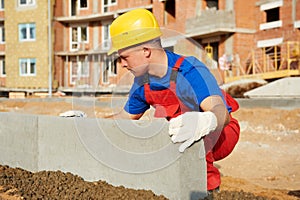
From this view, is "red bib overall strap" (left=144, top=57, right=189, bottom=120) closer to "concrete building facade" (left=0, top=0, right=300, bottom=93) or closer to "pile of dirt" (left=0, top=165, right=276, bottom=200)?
"pile of dirt" (left=0, top=165, right=276, bottom=200)

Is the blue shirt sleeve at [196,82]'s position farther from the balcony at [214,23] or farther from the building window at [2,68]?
the building window at [2,68]

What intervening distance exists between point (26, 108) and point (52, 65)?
1527cm

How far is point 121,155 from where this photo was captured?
12.0ft

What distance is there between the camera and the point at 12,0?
121ft

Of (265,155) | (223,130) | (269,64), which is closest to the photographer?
(223,130)

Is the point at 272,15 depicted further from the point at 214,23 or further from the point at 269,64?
the point at 269,64

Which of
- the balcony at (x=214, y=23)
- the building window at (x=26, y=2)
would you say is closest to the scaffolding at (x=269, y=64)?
the balcony at (x=214, y=23)

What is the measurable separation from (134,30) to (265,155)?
297 inches

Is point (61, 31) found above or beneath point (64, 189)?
above

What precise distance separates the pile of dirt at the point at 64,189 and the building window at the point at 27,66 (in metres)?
33.0

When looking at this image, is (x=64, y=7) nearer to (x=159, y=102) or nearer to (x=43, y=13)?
(x=43, y=13)

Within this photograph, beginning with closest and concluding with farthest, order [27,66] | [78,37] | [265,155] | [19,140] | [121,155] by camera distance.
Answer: [121,155]
[19,140]
[265,155]
[27,66]
[78,37]

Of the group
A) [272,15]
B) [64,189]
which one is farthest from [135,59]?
[272,15]

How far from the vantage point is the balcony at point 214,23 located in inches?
990
